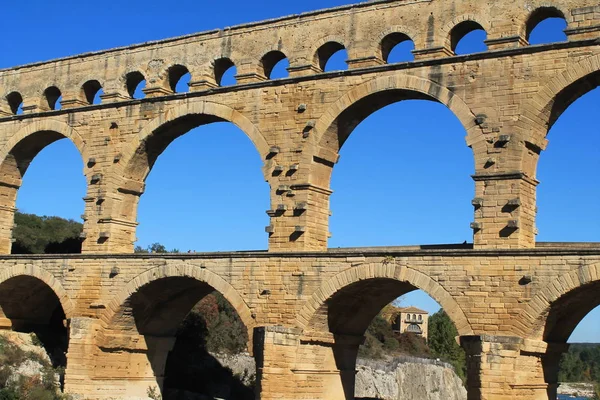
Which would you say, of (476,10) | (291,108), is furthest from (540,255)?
(291,108)

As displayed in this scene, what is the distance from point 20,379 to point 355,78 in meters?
11.3

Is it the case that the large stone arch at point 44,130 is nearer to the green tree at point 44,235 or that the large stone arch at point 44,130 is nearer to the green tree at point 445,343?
the green tree at point 44,235

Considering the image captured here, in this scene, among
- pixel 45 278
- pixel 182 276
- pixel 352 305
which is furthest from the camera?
pixel 45 278

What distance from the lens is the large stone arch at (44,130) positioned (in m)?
25.1

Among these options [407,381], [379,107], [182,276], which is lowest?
[407,381]

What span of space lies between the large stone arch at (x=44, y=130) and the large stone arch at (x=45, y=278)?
3269 millimetres

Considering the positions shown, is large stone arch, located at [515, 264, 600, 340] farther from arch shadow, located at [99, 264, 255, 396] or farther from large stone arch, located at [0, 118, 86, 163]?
large stone arch, located at [0, 118, 86, 163]

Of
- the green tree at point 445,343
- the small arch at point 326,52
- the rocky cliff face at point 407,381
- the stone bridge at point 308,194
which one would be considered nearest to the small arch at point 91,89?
the stone bridge at point 308,194

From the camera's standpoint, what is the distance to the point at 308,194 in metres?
20.6

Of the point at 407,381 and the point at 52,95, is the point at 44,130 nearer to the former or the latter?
the point at 52,95

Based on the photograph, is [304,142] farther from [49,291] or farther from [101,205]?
[49,291]

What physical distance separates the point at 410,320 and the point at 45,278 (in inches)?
1411

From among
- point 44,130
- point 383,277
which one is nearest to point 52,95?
point 44,130

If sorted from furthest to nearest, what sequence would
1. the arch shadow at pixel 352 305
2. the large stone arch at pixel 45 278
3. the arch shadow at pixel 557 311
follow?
the large stone arch at pixel 45 278 < the arch shadow at pixel 352 305 < the arch shadow at pixel 557 311
